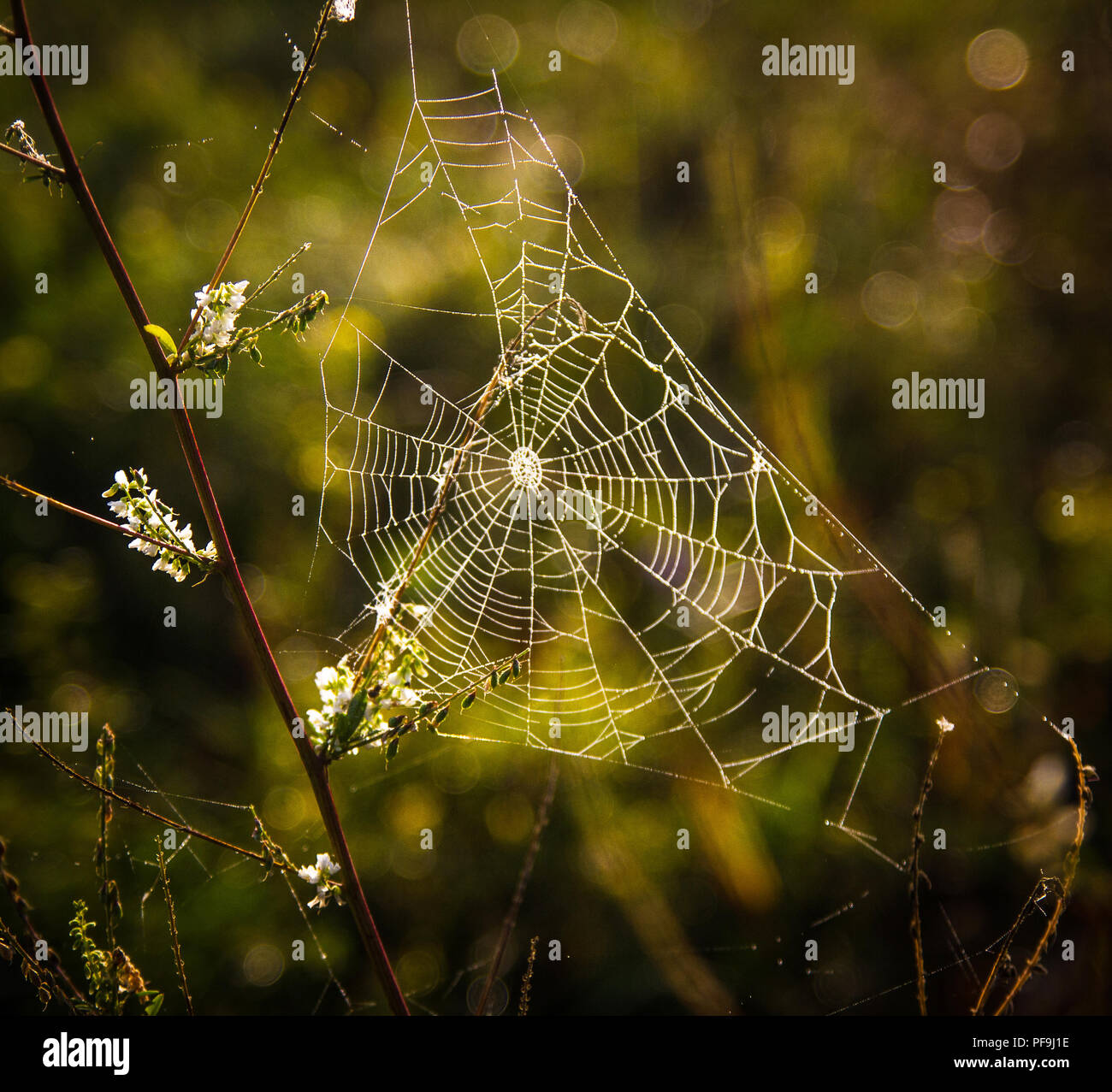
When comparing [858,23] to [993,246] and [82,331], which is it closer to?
[993,246]

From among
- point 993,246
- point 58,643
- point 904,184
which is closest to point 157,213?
point 58,643

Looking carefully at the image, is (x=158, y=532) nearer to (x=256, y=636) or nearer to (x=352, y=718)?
(x=256, y=636)

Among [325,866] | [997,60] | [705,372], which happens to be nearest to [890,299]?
[705,372]

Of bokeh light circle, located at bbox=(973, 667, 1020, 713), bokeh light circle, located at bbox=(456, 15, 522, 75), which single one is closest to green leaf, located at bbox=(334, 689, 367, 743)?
bokeh light circle, located at bbox=(973, 667, 1020, 713)

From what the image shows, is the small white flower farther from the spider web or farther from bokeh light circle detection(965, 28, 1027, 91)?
bokeh light circle detection(965, 28, 1027, 91)

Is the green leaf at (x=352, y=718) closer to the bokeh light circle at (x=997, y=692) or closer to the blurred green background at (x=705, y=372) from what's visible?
the blurred green background at (x=705, y=372)

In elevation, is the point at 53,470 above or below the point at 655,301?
below
